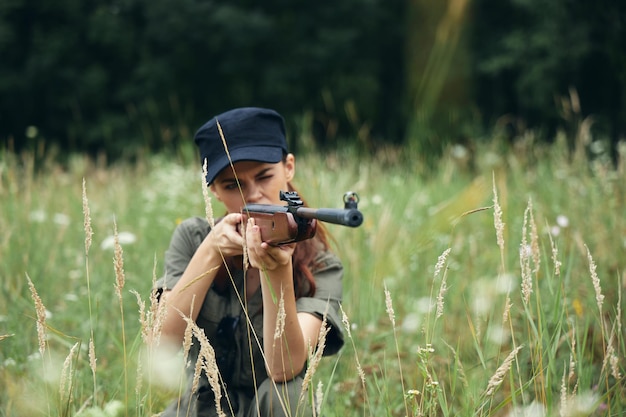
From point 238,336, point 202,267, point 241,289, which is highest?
point 202,267

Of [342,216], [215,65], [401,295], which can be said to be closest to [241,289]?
[342,216]

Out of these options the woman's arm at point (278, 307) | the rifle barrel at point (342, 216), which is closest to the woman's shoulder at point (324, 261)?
the woman's arm at point (278, 307)

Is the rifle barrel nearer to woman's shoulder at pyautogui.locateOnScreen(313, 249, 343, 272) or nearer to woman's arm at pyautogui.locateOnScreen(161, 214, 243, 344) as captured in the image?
woman's arm at pyautogui.locateOnScreen(161, 214, 243, 344)

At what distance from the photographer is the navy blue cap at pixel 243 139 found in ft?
5.47

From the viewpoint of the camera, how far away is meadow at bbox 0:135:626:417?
4.00 feet

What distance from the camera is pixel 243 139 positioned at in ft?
5.61

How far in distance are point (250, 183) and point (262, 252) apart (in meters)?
0.41

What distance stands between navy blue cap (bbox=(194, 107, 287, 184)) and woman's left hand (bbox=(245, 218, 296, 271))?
353 mm

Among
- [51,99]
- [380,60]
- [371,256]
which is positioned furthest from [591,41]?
[51,99]

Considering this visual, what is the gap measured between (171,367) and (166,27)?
1437cm

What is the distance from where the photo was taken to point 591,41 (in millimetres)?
9906

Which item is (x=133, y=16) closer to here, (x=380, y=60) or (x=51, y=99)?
(x=51, y=99)

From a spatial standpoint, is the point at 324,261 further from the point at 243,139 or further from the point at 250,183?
the point at 243,139

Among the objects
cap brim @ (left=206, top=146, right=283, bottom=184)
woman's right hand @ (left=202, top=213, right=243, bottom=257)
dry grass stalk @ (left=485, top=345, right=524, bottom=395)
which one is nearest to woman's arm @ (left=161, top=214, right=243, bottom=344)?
woman's right hand @ (left=202, top=213, right=243, bottom=257)
